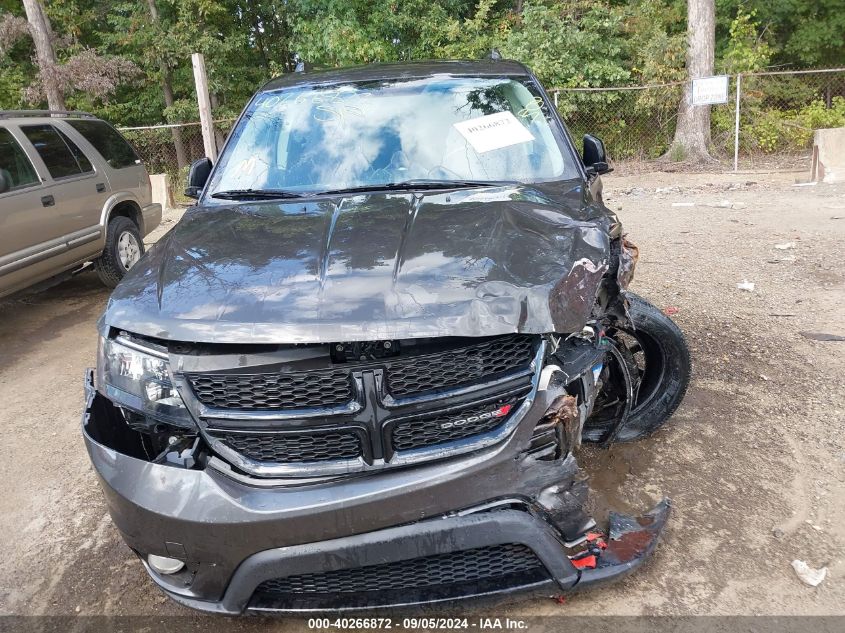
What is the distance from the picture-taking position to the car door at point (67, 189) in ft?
19.8

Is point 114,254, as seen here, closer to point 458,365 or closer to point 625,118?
point 458,365

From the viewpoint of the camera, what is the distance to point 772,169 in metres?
13.6

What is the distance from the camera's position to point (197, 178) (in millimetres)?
3807

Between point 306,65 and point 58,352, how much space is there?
3.22 meters

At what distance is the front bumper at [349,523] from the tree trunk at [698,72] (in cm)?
1454

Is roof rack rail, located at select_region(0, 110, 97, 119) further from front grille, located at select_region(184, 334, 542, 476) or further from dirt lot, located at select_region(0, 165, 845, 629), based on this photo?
front grille, located at select_region(184, 334, 542, 476)

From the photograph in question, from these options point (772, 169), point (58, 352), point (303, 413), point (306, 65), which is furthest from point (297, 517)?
point (772, 169)

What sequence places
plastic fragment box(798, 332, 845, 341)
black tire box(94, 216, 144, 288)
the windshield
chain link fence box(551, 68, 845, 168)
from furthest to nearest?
1. chain link fence box(551, 68, 845, 168)
2. black tire box(94, 216, 144, 288)
3. plastic fragment box(798, 332, 845, 341)
4. the windshield

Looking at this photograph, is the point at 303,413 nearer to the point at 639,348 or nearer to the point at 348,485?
the point at 348,485

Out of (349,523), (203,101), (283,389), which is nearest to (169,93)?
(203,101)

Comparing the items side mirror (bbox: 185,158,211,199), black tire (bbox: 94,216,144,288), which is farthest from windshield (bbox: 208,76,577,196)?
black tire (bbox: 94,216,144,288)

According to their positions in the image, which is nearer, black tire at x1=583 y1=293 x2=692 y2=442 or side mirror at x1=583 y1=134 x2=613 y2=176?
black tire at x1=583 y1=293 x2=692 y2=442

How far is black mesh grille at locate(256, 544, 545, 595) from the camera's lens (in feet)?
7.11

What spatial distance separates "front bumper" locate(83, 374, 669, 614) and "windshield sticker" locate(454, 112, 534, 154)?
1709 mm
